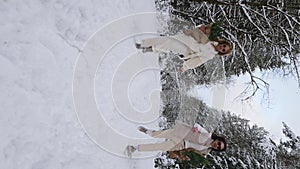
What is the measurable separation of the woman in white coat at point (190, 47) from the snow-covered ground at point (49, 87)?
75cm

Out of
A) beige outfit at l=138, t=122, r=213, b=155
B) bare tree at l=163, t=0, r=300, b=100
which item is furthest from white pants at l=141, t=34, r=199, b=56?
bare tree at l=163, t=0, r=300, b=100

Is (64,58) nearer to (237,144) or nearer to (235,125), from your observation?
(237,144)

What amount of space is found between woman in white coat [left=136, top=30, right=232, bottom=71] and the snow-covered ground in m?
0.75

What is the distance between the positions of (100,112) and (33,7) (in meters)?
1.67

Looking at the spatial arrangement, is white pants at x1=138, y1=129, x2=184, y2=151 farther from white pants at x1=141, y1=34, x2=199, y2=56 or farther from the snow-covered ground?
white pants at x1=141, y1=34, x2=199, y2=56

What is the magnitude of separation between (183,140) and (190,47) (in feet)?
3.85

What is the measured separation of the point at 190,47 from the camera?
485cm

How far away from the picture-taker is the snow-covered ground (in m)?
3.74

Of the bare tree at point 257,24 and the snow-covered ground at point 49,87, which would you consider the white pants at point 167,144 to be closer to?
the snow-covered ground at point 49,87

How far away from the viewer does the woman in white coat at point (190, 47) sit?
461 centimetres

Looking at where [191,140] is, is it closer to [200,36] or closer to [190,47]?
[190,47]

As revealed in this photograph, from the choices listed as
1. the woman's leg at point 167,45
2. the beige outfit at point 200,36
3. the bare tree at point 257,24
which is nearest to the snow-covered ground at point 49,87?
the woman's leg at point 167,45

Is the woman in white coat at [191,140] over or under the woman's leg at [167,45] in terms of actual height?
under

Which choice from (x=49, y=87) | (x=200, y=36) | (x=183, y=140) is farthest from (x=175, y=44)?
(x=49, y=87)
